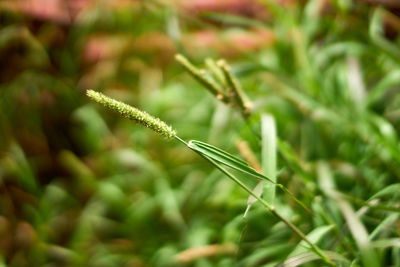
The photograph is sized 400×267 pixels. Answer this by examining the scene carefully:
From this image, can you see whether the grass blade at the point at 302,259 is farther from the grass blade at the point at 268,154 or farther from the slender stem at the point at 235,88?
the slender stem at the point at 235,88

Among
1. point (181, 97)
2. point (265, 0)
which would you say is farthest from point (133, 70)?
point (265, 0)

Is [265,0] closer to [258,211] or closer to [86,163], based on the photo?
[258,211]

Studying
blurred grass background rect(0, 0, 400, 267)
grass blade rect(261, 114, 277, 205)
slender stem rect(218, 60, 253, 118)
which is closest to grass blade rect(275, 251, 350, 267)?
blurred grass background rect(0, 0, 400, 267)

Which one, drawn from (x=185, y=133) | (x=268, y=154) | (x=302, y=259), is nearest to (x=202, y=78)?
(x=268, y=154)

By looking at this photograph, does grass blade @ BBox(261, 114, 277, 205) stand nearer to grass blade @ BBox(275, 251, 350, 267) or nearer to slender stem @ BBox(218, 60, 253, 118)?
slender stem @ BBox(218, 60, 253, 118)

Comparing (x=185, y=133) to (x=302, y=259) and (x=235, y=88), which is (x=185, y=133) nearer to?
(x=235, y=88)

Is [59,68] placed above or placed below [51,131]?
above

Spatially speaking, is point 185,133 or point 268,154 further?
point 185,133

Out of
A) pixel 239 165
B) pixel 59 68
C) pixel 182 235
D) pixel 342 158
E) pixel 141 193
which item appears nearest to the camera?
pixel 239 165
